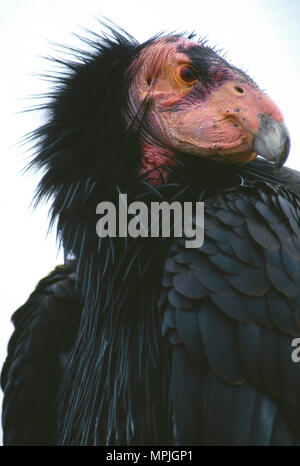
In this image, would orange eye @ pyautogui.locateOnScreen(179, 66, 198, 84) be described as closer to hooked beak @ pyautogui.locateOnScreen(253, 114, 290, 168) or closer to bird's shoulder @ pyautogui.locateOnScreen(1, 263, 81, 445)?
hooked beak @ pyautogui.locateOnScreen(253, 114, 290, 168)

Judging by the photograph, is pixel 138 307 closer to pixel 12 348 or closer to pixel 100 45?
pixel 12 348

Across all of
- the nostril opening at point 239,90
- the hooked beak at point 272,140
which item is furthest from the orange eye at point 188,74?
the hooked beak at point 272,140

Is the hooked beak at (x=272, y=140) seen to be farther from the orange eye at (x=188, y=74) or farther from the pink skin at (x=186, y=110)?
the orange eye at (x=188, y=74)

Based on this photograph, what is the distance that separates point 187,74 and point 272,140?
646 mm

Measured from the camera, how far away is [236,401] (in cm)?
212

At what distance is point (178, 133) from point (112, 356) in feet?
3.68

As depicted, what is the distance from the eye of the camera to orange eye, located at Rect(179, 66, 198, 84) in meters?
2.72

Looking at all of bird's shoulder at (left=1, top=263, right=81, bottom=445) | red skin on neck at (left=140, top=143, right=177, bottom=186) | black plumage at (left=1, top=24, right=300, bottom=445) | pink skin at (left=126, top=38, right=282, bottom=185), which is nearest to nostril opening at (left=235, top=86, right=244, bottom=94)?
pink skin at (left=126, top=38, right=282, bottom=185)

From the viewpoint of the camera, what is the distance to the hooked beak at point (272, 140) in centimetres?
236

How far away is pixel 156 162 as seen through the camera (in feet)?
8.80

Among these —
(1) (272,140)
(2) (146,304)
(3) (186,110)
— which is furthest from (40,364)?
(1) (272,140)

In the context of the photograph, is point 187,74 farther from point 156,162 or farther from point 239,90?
point 156,162

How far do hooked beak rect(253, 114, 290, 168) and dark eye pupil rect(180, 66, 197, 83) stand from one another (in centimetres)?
49

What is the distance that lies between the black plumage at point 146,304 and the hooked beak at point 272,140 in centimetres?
17
